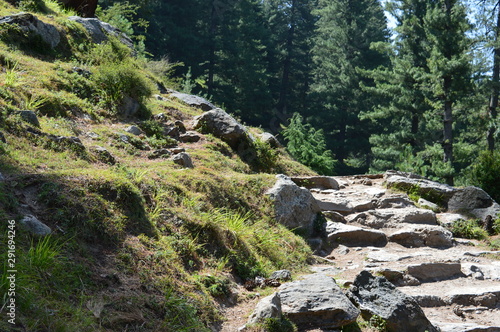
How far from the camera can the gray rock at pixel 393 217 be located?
941 cm

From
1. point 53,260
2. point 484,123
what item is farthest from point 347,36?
point 53,260

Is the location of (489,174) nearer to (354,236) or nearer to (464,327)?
(354,236)

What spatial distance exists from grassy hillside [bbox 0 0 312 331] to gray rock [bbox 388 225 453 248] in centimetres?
241

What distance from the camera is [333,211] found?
969 cm

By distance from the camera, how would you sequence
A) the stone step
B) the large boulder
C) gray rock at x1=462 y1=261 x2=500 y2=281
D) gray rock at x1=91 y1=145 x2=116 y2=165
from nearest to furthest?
the stone step < gray rock at x1=91 y1=145 x2=116 y2=165 < gray rock at x1=462 y1=261 x2=500 y2=281 < the large boulder

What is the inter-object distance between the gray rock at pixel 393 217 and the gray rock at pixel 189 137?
12.0 ft

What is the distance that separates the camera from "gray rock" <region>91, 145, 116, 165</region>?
6293 mm

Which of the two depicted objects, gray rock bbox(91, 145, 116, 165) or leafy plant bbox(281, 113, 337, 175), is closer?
gray rock bbox(91, 145, 116, 165)

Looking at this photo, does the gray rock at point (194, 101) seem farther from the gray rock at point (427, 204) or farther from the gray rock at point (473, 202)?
the gray rock at point (473, 202)

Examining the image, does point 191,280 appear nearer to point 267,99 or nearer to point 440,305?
point 440,305

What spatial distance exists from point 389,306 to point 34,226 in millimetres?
3721

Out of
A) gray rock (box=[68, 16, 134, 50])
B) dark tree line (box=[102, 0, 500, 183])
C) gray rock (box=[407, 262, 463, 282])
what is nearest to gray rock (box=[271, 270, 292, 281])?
gray rock (box=[407, 262, 463, 282])

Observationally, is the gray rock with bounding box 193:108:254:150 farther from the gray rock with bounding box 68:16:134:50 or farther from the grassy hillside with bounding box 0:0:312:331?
the gray rock with bounding box 68:16:134:50

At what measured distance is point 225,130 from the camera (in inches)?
398
